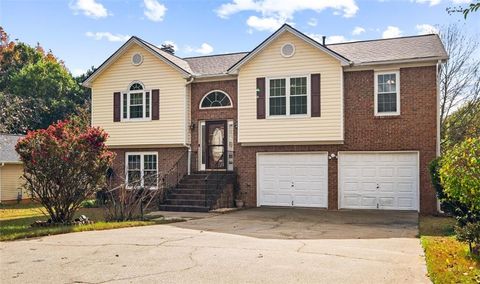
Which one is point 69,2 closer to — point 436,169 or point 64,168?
point 64,168

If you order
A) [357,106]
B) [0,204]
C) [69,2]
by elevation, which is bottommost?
[0,204]

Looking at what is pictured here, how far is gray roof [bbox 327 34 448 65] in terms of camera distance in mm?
16422

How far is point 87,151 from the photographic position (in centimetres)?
1313

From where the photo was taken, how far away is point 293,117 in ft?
56.9

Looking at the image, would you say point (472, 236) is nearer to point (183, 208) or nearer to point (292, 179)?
point (292, 179)

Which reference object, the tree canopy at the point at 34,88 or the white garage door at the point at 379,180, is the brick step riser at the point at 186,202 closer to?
the white garage door at the point at 379,180

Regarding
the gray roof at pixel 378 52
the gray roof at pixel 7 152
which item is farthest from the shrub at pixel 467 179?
the gray roof at pixel 7 152

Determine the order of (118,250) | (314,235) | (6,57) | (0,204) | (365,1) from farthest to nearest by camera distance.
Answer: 1. (6,57)
2. (0,204)
3. (365,1)
4. (314,235)
5. (118,250)

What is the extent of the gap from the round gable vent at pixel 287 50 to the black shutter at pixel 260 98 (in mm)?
1315

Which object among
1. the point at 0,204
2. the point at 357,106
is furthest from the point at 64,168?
the point at 0,204

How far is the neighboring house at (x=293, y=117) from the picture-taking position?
1639cm

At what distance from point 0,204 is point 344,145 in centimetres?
1759

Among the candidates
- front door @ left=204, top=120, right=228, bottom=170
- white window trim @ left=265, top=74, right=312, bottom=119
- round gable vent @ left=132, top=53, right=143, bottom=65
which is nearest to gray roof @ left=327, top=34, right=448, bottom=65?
white window trim @ left=265, top=74, right=312, bottom=119

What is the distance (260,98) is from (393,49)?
5.63 metres
